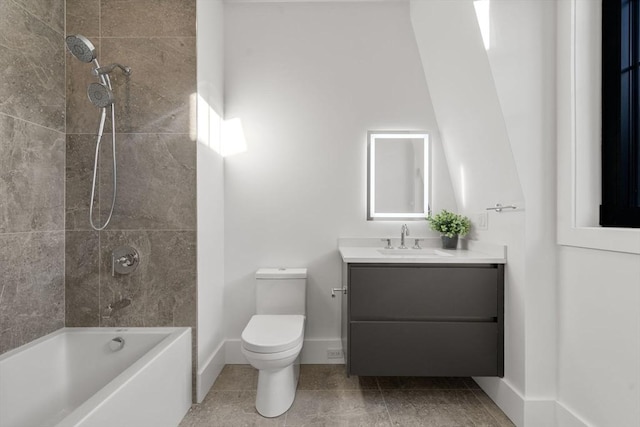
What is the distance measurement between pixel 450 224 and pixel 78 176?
7.67ft

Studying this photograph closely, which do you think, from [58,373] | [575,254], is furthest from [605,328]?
[58,373]

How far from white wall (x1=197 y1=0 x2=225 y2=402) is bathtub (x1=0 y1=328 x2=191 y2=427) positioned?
0.21 metres

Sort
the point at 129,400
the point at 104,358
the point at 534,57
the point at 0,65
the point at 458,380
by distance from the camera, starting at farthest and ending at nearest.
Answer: the point at 458,380
the point at 104,358
the point at 534,57
the point at 0,65
the point at 129,400

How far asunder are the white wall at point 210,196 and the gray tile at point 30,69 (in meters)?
0.76

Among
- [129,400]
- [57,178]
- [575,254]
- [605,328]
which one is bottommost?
[129,400]

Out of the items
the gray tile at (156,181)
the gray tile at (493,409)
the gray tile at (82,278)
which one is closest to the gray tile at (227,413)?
the gray tile at (82,278)

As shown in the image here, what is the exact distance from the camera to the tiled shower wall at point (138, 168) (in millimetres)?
1889

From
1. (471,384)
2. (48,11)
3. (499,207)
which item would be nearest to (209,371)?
(471,384)

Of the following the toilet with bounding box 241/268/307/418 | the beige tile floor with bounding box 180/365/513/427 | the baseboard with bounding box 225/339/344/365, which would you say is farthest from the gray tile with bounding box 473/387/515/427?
the toilet with bounding box 241/268/307/418

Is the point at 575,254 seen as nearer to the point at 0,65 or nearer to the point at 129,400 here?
the point at 129,400

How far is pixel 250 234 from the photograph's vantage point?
2.46m

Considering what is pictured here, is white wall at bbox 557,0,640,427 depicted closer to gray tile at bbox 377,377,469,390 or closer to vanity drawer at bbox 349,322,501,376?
vanity drawer at bbox 349,322,501,376

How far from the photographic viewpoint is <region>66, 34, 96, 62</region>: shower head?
1521 mm

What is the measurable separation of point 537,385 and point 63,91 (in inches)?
118
